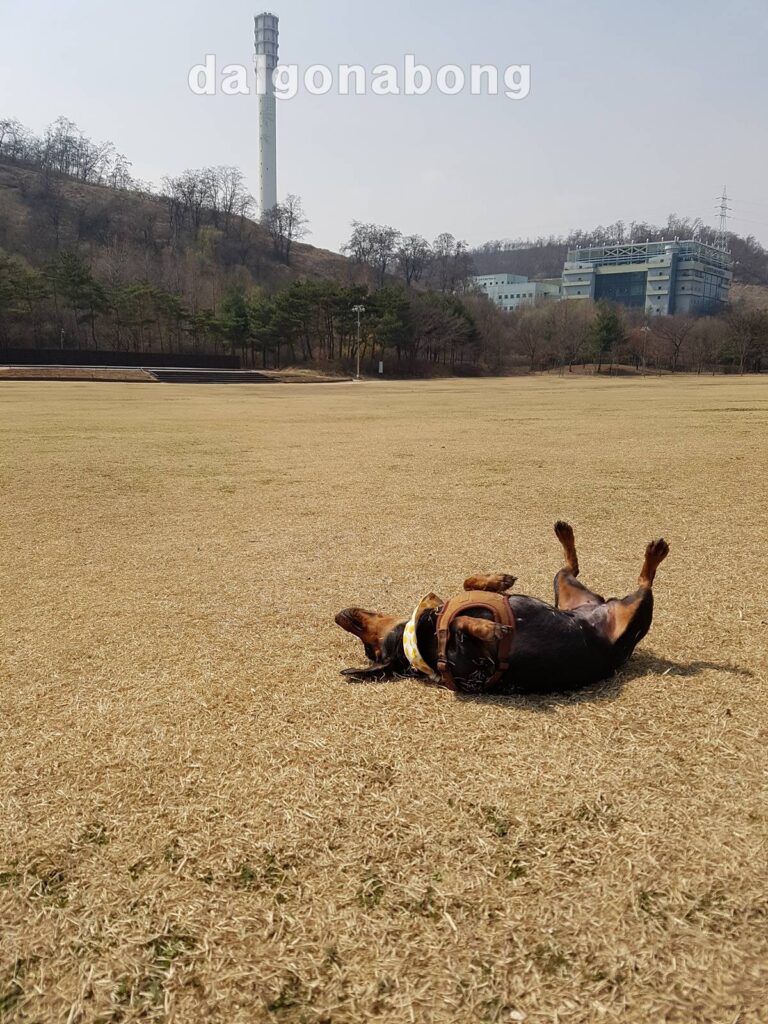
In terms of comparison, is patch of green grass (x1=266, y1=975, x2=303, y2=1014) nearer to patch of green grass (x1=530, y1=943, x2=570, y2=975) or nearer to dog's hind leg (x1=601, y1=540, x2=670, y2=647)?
patch of green grass (x1=530, y1=943, x2=570, y2=975)

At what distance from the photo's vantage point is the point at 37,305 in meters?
62.5

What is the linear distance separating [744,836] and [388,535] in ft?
13.8

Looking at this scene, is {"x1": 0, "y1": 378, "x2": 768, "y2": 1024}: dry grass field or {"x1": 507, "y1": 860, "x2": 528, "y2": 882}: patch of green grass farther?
{"x1": 507, "y1": 860, "x2": 528, "y2": 882}: patch of green grass

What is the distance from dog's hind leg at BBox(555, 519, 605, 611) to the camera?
3.25 metres

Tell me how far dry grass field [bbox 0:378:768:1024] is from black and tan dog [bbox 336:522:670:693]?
108mm

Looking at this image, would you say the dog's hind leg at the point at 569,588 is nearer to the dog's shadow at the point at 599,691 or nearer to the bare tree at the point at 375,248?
the dog's shadow at the point at 599,691

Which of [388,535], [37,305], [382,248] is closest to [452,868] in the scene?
[388,535]

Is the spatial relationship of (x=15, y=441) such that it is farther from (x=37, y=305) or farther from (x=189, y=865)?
(x=37, y=305)

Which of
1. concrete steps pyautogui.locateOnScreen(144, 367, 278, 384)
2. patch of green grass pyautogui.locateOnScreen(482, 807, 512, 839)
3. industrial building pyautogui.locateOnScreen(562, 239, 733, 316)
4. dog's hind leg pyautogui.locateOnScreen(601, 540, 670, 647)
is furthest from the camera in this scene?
industrial building pyautogui.locateOnScreen(562, 239, 733, 316)

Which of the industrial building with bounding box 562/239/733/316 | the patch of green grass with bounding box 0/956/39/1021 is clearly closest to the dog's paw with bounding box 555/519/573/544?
the patch of green grass with bounding box 0/956/39/1021

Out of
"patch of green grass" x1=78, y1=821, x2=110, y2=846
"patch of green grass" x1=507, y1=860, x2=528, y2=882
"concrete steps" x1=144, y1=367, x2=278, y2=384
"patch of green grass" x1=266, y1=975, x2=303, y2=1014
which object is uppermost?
"concrete steps" x1=144, y1=367, x2=278, y2=384

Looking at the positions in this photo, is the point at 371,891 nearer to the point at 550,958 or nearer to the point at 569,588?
the point at 550,958

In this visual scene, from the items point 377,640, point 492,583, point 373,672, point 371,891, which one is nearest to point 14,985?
point 371,891

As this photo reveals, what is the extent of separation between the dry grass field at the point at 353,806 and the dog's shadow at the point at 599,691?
0.07 feet
